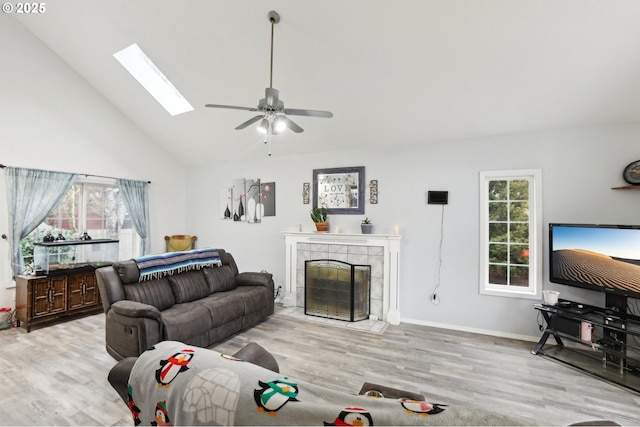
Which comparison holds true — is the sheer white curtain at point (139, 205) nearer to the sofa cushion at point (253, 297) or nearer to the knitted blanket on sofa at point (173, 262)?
the knitted blanket on sofa at point (173, 262)

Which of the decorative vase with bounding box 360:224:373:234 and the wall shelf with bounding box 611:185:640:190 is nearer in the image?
the wall shelf with bounding box 611:185:640:190

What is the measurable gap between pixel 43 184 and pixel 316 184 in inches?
153

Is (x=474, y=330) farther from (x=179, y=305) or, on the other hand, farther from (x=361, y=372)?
(x=179, y=305)

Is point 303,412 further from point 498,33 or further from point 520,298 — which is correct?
point 520,298

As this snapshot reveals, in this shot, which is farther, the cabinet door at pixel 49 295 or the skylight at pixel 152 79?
the skylight at pixel 152 79

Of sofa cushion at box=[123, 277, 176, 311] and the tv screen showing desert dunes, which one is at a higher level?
the tv screen showing desert dunes

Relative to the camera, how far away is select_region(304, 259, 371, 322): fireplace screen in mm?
4164

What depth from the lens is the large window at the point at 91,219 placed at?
432 centimetres

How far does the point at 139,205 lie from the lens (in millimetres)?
5324

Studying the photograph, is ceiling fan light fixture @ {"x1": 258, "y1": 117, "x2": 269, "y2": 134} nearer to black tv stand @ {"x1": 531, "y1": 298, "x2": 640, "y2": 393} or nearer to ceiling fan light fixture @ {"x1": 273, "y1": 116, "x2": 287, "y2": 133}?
ceiling fan light fixture @ {"x1": 273, "y1": 116, "x2": 287, "y2": 133}

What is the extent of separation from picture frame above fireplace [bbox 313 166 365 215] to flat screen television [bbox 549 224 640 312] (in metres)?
2.38

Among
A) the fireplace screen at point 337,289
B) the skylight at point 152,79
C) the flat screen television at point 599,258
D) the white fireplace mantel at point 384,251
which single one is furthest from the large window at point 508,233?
the skylight at point 152,79

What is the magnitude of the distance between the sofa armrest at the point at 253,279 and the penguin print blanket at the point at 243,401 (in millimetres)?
3171

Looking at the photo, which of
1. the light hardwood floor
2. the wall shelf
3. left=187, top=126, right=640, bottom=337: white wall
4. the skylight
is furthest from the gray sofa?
the wall shelf
